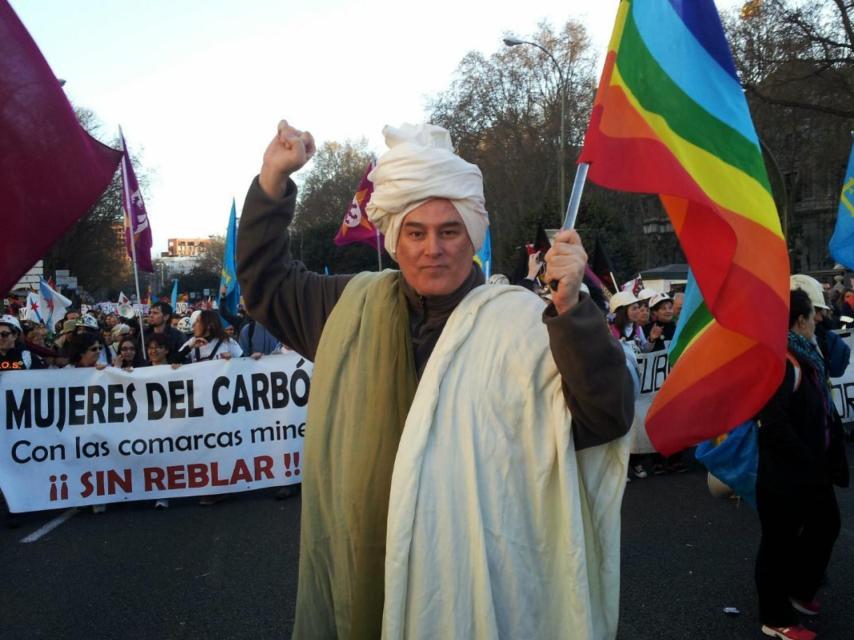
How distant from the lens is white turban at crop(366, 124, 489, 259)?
2139 millimetres

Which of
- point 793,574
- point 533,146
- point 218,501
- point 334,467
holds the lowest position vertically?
point 218,501

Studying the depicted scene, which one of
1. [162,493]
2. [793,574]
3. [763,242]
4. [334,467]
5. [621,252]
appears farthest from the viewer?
[621,252]

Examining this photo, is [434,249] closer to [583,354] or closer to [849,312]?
[583,354]

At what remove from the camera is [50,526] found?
24.2ft

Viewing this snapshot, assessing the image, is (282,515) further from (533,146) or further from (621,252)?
(533,146)

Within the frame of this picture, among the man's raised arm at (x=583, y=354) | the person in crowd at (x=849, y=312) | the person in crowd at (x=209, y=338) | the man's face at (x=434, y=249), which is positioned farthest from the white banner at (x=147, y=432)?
the person in crowd at (x=849, y=312)

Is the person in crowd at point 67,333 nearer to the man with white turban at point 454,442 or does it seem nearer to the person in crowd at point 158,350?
the person in crowd at point 158,350

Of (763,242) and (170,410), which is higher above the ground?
(763,242)

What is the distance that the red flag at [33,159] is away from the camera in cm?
256

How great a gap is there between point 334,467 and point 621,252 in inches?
1357

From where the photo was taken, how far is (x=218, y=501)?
806cm

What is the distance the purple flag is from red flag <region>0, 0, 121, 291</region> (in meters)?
9.32

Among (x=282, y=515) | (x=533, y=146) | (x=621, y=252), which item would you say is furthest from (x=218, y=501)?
(x=533, y=146)

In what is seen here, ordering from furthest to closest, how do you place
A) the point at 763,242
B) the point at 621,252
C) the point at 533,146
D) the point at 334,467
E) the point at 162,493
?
the point at 533,146 < the point at 621,252 < the point at 162,493 < the point at 763,242 < the point at 334,467
